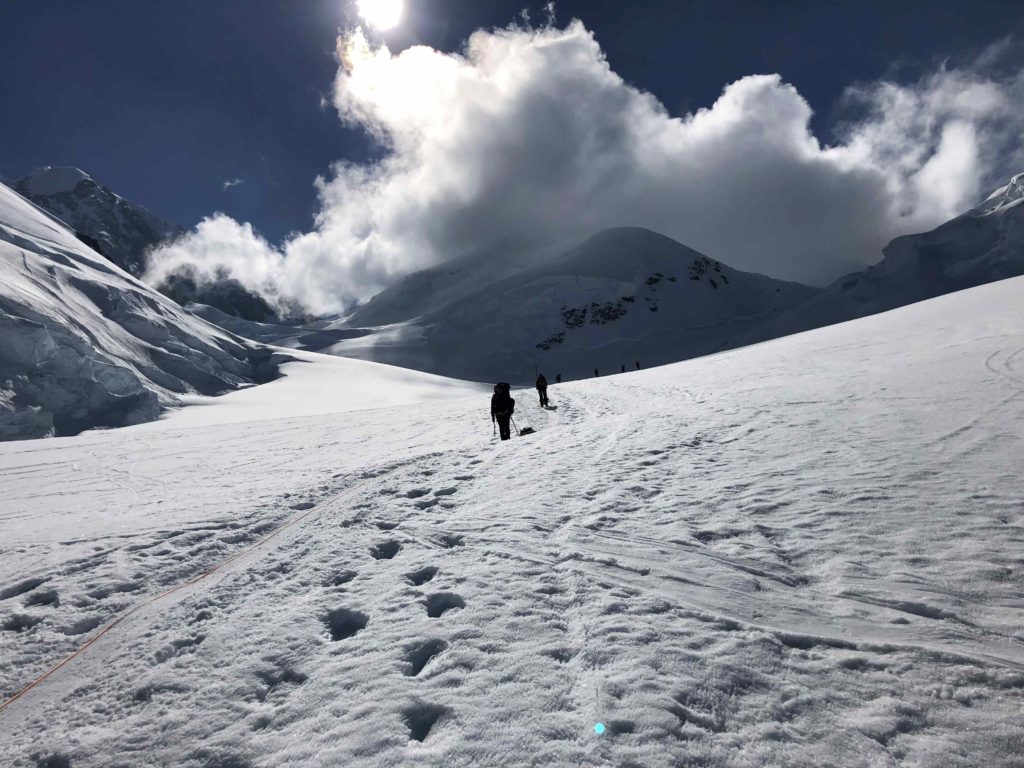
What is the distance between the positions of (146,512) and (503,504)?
253 inches

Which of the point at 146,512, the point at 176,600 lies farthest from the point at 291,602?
the point at 146,512

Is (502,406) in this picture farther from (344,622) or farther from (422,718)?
(422,718)

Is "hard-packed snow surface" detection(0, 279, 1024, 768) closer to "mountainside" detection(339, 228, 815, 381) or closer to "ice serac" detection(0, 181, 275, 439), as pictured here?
"ice serac" detection(0, 181, 275, 439)

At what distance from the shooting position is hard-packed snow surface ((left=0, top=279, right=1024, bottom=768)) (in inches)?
129

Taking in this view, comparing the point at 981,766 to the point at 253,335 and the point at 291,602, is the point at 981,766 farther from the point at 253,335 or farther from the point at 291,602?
the point at 253,335

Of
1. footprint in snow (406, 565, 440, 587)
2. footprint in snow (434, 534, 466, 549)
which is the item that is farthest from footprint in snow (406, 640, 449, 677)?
footprint in snow (434, 534, 466, 549)

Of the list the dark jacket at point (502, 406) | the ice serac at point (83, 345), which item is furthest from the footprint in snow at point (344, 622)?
the ice serac at point (83, 345)

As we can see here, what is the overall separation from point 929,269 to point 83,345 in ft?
527

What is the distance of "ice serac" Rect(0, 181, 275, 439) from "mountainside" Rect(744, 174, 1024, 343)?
8038cm

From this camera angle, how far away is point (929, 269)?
122000 millimetres

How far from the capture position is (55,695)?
412cm

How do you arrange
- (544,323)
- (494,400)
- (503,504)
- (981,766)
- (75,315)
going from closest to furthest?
(981,766)
(503,504)
(494,400)
(75,315)
(544,323)

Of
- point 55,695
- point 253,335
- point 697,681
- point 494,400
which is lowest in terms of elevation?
point 697,681

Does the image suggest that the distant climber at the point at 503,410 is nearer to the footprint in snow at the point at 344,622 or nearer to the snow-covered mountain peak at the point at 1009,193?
the footprint in snow at the point at 344,622
